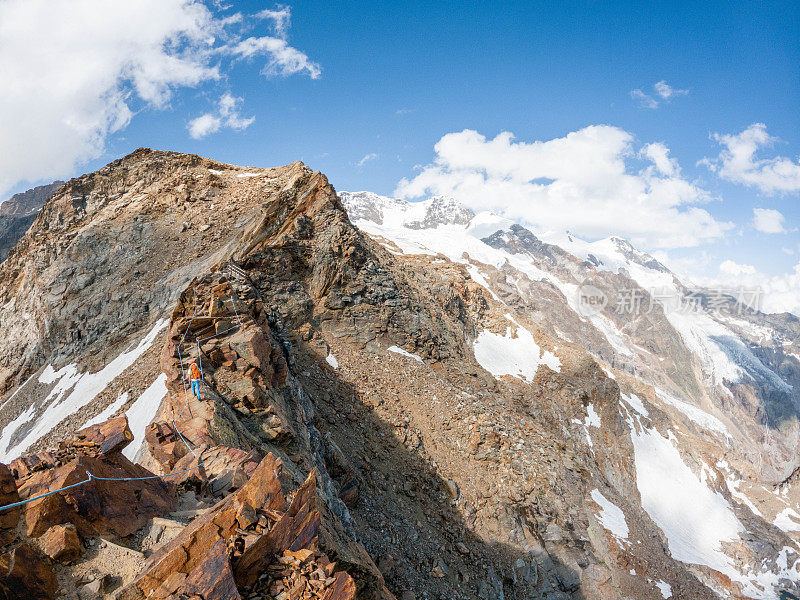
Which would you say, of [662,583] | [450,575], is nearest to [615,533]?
[662,583]

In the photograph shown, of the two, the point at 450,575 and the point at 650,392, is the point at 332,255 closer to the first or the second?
the point at 450,575

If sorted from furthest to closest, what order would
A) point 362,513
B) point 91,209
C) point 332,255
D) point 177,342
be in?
1. point 91,209
2. point 332,255
3. point 362,513
4. point 177,342

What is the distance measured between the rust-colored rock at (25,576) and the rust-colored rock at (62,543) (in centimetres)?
28

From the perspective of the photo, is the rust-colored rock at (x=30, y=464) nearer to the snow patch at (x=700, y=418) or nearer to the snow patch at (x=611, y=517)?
the snow patch at (x=611, y=517)

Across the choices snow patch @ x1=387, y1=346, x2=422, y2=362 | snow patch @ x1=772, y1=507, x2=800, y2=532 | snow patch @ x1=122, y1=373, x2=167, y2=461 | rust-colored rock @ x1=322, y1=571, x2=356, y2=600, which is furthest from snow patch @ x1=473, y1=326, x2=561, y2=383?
snow patch @ x1=772, y1=507, x2=800, y2=532

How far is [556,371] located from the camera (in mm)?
40250

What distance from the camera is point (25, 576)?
485 cm

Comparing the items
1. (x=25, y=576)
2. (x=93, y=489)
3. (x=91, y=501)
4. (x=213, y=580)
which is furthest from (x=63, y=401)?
(x=213, y=580)

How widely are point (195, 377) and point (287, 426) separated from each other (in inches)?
123

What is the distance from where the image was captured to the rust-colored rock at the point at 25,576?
Result: 15.5ft

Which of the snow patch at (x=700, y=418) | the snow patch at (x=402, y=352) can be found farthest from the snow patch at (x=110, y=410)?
the snow patch at (x=700, y=418)

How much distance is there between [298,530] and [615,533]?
2822 centimetres

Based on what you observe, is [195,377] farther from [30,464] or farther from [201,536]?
[201,536]

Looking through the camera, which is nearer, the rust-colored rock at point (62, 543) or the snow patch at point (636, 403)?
the rust-colored rock at point (62, 543)
